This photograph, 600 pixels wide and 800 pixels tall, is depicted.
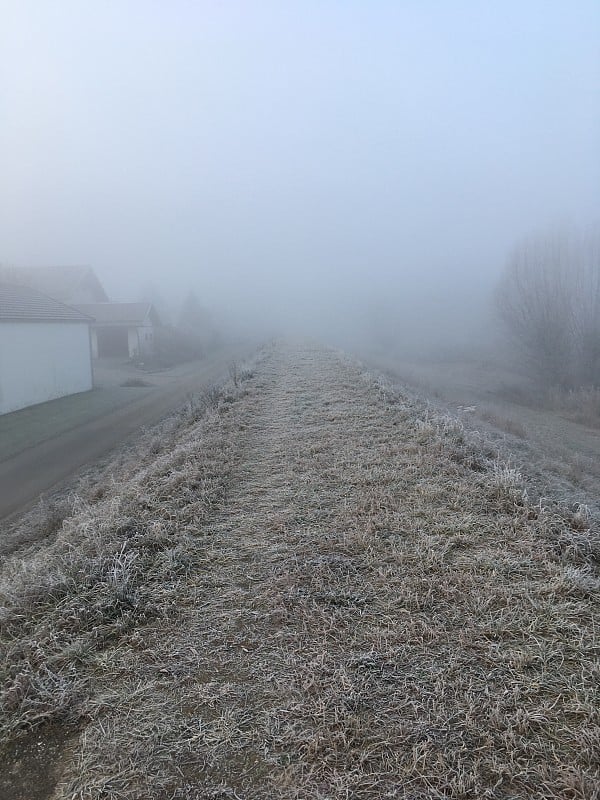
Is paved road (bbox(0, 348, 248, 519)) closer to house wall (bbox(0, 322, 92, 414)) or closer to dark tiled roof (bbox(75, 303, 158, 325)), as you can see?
house wall (bbox(0, 322, 92, 414))

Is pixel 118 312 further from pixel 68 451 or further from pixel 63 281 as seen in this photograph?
pixel 68 451

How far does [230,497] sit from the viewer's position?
15.9 feet

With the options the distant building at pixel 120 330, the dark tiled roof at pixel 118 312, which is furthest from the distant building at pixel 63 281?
the distant building at pixel 120 330

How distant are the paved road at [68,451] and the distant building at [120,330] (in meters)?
15.1

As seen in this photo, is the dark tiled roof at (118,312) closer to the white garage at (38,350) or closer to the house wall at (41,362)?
the white garage at (38,350)

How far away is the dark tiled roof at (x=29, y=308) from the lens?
15.2 metres

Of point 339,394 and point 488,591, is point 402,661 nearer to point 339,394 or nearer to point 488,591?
point 488,591

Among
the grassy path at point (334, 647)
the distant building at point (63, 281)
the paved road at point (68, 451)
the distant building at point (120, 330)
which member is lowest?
the paved road at point (68, 451)

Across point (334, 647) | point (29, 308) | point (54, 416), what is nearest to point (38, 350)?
point (29, 308)

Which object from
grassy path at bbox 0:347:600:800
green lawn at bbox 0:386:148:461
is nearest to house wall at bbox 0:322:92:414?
green lawn at bbox 0:386:148:461

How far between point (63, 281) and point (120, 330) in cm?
826

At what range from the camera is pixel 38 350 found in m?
16.0

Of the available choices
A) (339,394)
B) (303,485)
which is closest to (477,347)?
(339,394)

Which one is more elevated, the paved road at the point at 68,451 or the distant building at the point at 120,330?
the distant building at the point at 120,330
